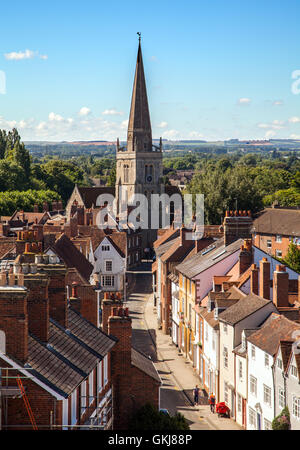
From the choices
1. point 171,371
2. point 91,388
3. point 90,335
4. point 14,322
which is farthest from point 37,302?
Result: point 171,371

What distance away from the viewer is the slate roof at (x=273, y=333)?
32.5 meters

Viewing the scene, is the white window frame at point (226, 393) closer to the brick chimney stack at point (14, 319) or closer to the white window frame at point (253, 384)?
the white window frame at point (253, 384)

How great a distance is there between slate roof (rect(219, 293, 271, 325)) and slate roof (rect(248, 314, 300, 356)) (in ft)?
5.49

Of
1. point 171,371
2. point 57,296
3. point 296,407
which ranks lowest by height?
point 171,371

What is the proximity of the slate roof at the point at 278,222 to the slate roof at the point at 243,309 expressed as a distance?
49925mm

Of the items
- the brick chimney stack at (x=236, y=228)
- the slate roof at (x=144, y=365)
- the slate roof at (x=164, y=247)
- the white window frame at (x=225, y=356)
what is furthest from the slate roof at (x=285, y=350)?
the slate roof at (x=164, y=247)

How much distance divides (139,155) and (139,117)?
7.24 meters

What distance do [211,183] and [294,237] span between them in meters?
17.8

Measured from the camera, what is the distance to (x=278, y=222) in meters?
92.2

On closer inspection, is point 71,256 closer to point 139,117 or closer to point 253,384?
point 253,384

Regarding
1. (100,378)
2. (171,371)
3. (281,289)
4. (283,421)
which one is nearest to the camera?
(100,378)

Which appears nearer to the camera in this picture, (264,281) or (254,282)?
(264,281)
